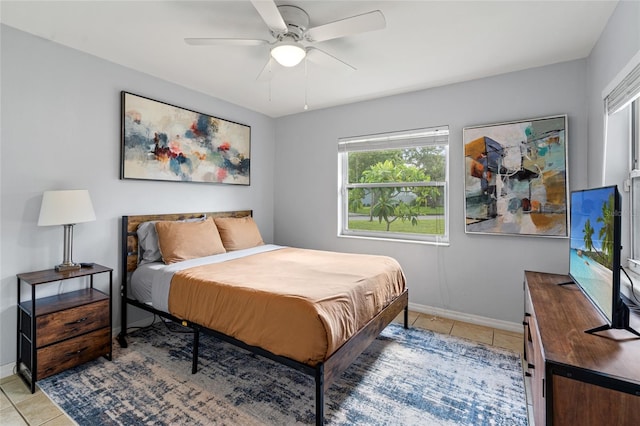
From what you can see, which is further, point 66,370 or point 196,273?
point 196,273

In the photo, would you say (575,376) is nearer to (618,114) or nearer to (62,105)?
(618,114)

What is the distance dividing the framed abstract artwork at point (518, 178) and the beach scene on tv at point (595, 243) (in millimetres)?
918

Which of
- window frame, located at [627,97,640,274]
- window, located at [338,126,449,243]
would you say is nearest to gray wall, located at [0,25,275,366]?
window, located at [338,126,449,243]

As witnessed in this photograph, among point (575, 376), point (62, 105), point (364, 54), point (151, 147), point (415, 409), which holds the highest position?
point (364, 54)

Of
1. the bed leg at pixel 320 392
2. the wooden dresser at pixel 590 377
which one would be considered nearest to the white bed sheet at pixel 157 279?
the bed leg at pixel 320 392

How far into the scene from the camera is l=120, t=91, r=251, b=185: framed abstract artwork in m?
2.91

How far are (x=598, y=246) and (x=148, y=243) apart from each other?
11.0ft

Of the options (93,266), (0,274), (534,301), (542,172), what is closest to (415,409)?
(534,301)

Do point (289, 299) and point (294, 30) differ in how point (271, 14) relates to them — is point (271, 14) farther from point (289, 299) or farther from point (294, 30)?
point (289, 299)

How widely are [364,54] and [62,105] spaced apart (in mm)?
2567

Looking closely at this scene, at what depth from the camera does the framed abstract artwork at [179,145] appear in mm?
2906

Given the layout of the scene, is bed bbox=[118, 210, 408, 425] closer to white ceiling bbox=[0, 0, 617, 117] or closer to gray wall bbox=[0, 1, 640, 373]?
gray wall bbox=[0, 1, 640, 373]

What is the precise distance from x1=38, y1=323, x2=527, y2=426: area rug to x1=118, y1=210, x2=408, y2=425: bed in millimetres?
269

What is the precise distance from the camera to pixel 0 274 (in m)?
2.18
